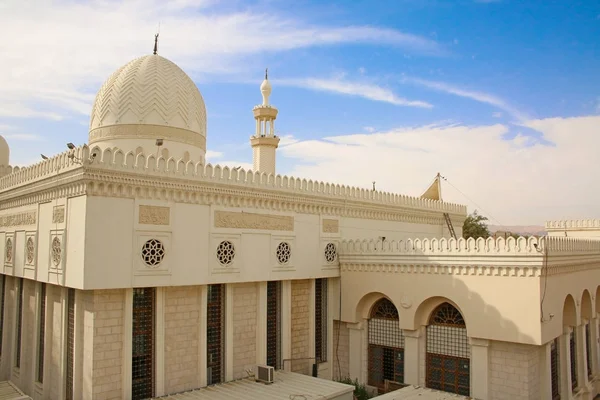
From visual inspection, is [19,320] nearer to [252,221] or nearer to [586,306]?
[252,221]

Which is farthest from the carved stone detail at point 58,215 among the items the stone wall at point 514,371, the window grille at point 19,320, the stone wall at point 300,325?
the stone wall at point 514,371

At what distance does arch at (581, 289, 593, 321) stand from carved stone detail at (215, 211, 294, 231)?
10415mm

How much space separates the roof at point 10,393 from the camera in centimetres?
1177

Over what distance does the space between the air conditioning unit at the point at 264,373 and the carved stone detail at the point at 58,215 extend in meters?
6.13

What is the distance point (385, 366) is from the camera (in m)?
15.7

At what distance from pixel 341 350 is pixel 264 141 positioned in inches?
355

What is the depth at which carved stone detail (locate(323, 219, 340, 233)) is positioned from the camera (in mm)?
16344

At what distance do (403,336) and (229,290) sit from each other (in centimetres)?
561

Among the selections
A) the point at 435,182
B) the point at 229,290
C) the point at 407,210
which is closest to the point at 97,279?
the point at 229,290

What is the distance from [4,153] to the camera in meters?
19.3

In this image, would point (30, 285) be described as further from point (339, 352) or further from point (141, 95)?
point (339, 352)

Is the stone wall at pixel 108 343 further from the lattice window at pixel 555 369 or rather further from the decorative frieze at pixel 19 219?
the lattice window at pixel 555 369

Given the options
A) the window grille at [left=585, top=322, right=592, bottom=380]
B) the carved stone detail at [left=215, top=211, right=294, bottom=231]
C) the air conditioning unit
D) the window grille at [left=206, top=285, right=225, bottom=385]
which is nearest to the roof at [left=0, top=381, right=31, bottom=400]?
the window grille at [left=206, top=285, right=225, bottom=385]

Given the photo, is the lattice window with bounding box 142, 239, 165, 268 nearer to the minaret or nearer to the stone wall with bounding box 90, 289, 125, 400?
the stone wall with bounding box 90, 289, 125, 400
